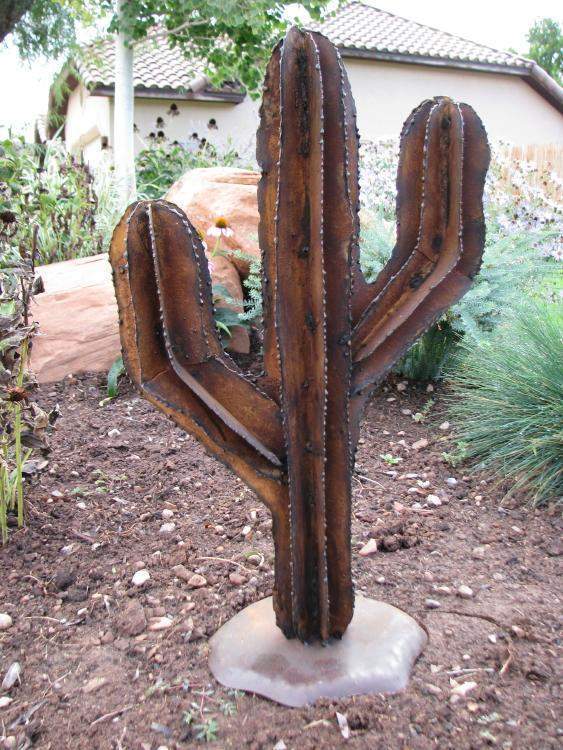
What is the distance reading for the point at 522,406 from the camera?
2924 millimetres

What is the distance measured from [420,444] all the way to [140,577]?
153 cm

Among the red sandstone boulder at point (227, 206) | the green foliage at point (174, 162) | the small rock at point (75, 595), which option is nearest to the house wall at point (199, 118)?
the green foliage at point (174, 162)

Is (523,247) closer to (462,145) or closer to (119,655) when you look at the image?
(462,145)

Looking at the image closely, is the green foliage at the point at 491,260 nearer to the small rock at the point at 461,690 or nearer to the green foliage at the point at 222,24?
the small rock at the point at 461,690

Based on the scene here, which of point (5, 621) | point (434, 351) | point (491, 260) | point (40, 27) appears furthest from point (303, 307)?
point (40, 27)

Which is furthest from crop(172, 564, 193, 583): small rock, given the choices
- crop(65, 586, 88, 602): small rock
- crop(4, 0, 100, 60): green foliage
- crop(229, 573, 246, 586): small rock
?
crop(4, 0, 100, 60): green foliage

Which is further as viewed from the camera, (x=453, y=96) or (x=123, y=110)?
(x=453, y=96)

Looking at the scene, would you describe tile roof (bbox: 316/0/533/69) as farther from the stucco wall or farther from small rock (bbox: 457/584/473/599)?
small rock (bbox: 457/584/473/599)

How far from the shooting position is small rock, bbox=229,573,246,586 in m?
2.09

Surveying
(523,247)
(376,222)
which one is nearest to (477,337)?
(523,247)

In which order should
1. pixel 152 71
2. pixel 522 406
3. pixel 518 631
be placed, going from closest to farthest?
pixel 518 631 → pixel 522 406 → pixel 152 71

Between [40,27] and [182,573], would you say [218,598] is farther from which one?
[40,27]

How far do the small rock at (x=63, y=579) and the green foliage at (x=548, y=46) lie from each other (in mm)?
40299

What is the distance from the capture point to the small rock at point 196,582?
2.08 meters
